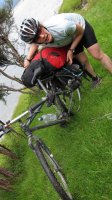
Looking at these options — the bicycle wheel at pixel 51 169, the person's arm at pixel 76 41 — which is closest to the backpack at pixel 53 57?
the person's arm at pixel 76 41

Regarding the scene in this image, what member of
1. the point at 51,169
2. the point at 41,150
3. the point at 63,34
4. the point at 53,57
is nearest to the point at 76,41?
the point at 63,34

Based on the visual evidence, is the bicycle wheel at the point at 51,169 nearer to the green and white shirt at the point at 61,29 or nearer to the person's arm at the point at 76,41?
the person's arm at the point at 76,41

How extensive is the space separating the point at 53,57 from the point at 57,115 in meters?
1.22

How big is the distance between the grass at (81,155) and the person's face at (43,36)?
224cm

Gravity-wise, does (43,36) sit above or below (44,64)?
above

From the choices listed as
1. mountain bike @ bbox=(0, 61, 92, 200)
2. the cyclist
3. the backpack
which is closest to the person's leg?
the cyclist

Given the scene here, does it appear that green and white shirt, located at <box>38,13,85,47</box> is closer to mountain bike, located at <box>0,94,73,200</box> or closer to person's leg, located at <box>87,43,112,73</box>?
person's leg, located at <box>87,43,112,73</box>

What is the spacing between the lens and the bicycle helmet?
6.88m

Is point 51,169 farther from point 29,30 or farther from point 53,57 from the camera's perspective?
point 29,30

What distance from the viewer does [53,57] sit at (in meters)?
7.74

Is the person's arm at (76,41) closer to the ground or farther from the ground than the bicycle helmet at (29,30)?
closer to the ground

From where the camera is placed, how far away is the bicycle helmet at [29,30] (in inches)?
271

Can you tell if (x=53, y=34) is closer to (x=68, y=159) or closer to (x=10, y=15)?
(x=68, y=159)

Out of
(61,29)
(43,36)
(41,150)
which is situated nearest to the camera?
(41,150)
